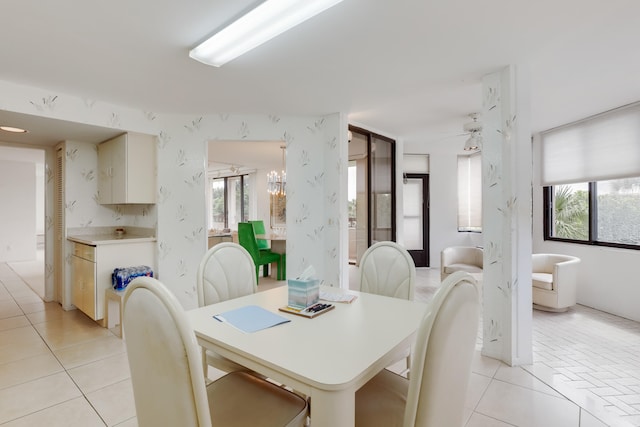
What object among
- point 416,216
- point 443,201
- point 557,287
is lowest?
point 557,287

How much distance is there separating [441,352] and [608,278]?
4.12m

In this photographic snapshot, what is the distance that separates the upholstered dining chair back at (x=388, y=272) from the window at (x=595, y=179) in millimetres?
3185

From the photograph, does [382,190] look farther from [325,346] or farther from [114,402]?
[114,402]

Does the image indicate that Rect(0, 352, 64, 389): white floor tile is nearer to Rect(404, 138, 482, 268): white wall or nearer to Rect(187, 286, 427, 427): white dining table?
Rect(187, 286, 427, 427): white dining table

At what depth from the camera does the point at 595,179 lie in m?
3.70

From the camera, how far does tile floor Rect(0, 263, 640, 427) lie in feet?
6.00

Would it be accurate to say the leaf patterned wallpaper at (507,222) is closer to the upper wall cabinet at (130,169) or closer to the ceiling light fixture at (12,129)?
the upper wall cabinet at (130,169)

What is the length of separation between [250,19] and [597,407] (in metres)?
3.08

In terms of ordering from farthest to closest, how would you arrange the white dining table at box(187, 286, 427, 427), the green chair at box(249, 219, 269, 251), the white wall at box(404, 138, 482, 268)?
the white wall at box(404, 138, 482, 268) → the green chair at box(249, 219, 269, 251) → the white dining table at box(187, 286, 427, 427)

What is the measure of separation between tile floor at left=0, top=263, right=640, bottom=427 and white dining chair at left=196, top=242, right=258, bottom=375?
2.75 ft

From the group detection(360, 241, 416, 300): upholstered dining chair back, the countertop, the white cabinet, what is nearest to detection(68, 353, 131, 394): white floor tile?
the white cabinet

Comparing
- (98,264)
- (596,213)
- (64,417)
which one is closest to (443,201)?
(596,213)

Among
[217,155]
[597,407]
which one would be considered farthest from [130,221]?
[597,407]

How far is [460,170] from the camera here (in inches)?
239
